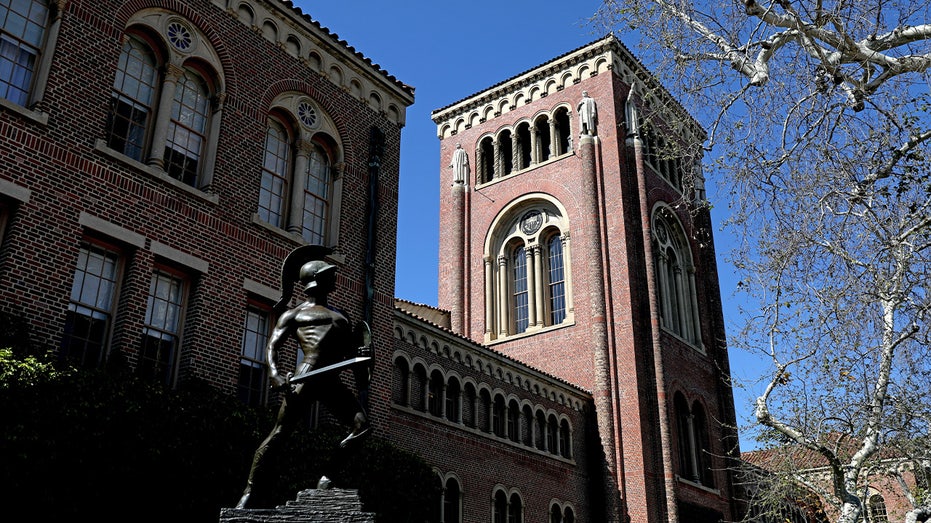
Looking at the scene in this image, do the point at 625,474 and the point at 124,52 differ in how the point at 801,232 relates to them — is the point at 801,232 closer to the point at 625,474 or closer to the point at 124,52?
the point at 124,52

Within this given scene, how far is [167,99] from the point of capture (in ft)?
46.5

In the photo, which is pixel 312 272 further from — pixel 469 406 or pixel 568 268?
pixel 568 268

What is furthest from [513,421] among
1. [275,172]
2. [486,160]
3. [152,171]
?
[486,160]

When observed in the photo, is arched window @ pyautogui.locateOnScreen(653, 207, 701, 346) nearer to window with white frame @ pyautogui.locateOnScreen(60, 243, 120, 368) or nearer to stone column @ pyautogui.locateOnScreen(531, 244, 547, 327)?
stone column @ pyautogui.locateOnScreen(531, 244, 547, 327)

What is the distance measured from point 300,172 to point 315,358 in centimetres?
945

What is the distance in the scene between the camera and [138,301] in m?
12.8

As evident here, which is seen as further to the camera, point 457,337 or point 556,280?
point 556,280

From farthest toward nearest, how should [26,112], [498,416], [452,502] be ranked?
[498,416] < [452,502] < [26,112]

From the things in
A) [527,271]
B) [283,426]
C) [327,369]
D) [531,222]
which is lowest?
[283,426]

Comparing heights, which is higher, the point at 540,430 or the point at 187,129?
the point at 187,129

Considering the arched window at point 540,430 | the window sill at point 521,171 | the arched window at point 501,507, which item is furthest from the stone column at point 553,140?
the arched window at point 501,507

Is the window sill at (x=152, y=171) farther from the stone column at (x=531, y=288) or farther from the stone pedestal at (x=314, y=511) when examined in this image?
the stone column at (x=531, y=288)

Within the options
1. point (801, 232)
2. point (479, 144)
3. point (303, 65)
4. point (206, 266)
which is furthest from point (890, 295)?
point (479, 144)

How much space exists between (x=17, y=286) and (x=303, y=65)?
7949mm
